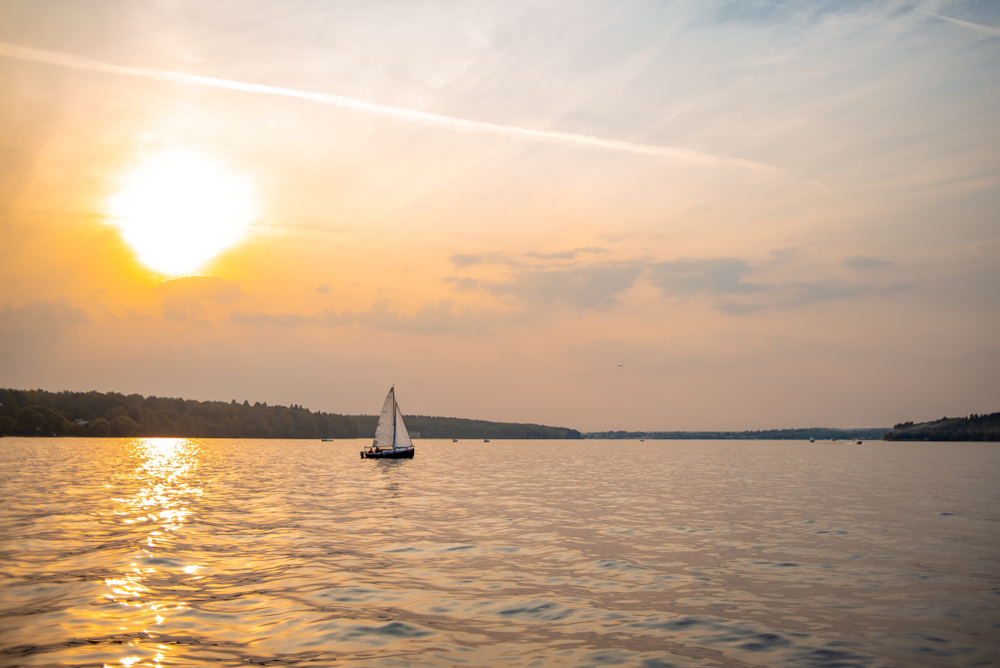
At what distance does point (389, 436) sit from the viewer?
385 feet

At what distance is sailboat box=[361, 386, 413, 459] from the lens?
116500mm

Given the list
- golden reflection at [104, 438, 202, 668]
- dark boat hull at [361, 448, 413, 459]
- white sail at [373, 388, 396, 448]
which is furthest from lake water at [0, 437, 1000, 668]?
dark boat hull at [361, 448, 413, 459]

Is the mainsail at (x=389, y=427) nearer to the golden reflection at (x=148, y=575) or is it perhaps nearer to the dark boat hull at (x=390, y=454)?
the dark boat hull at (x=390, y=454)

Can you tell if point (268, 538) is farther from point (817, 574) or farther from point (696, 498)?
point (696, 498)

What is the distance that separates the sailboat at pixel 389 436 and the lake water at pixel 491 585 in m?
70.6

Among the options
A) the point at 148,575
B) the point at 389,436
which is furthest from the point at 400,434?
the point at 148,575

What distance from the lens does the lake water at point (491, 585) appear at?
15211 mm

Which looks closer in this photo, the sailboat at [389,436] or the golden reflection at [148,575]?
the golden reflection at [148,575]

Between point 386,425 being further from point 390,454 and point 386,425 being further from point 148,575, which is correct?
point 148,575

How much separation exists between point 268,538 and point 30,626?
48.5 feet

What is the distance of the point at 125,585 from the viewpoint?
68.7ft

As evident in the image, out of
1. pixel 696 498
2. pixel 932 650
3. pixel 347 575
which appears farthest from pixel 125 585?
pixel 696 498

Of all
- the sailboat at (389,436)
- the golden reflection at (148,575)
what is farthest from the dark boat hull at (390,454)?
the golden reflection at (148,575)

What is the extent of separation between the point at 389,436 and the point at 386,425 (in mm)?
2042
